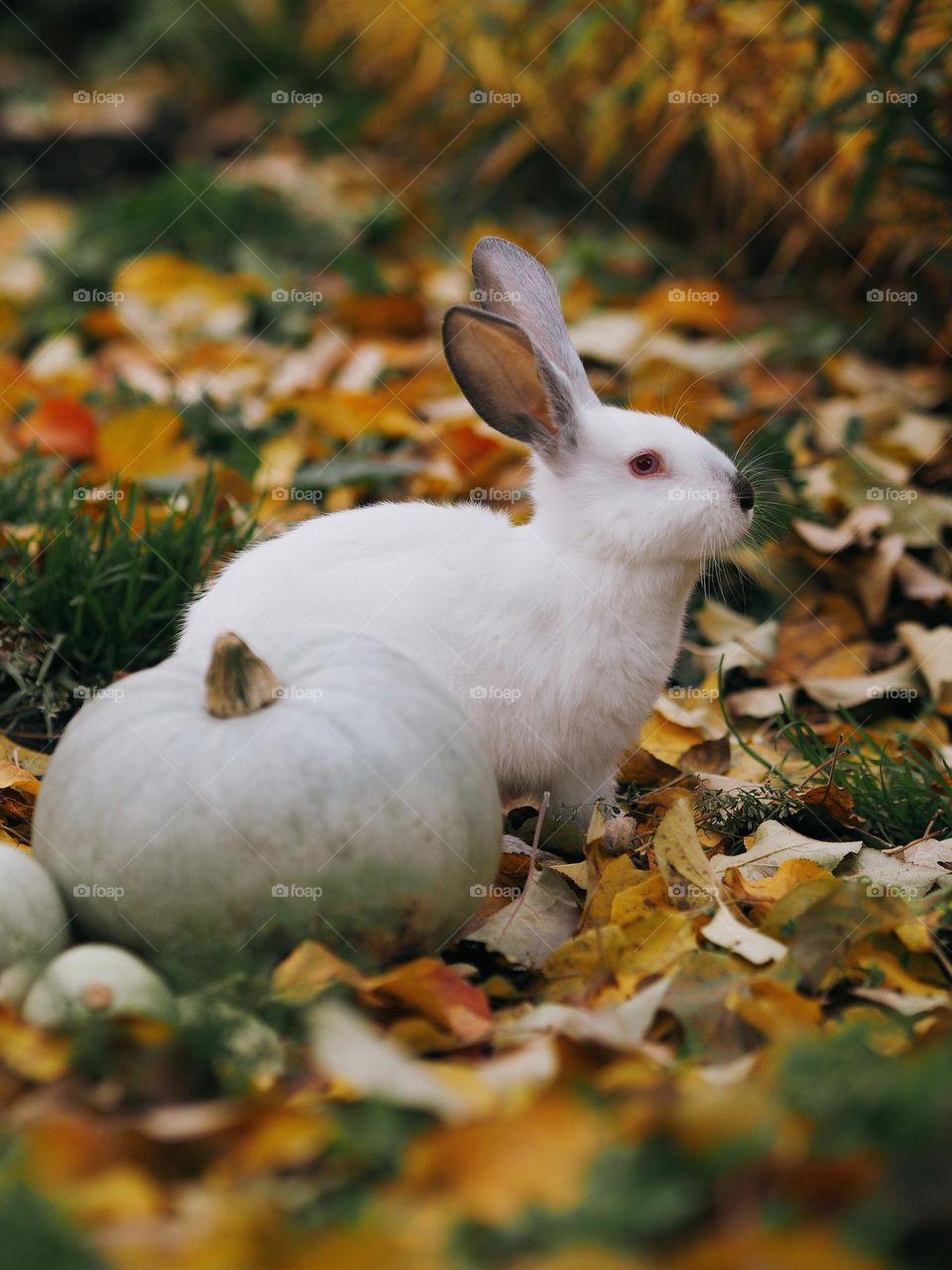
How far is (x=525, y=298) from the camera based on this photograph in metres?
3.14

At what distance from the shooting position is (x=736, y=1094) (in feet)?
5.09

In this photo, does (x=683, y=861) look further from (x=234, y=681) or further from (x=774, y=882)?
(x=234, y=681)

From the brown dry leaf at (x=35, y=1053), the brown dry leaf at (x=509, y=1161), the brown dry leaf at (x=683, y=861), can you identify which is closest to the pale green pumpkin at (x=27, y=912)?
the brown dry leaf at (x=35, y=1053)

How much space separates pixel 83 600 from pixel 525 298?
1233mm

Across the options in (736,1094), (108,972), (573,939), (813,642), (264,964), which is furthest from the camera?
(813,642)

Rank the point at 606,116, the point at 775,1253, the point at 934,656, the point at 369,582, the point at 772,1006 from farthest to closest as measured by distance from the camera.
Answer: the point at 606,116 < the point at 934,656 < the point at 369,582 < the point at 772,1006 < the point at 775,1253

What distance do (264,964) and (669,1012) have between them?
62 centimetres

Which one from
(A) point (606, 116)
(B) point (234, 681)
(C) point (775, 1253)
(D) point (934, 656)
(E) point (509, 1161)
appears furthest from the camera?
(A) point (606, 116)

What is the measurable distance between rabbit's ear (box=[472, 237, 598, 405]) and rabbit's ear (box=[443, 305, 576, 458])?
0.42ft

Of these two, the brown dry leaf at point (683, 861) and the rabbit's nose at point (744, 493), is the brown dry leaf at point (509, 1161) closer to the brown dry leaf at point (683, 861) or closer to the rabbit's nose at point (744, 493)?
the brown dry leaf at point (683, 861)

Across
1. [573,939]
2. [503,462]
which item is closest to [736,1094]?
[573,939]

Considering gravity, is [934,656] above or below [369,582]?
below

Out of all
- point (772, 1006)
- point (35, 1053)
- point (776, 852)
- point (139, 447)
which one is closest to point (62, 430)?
point (139, 447)

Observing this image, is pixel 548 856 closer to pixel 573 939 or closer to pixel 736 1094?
pixel 573 939
